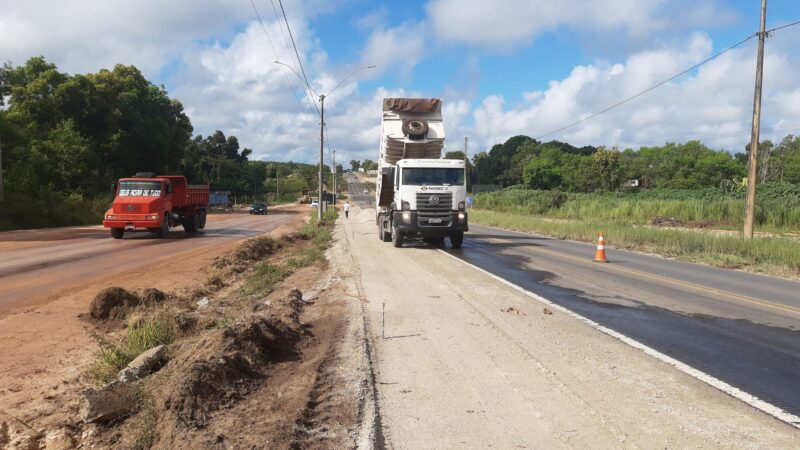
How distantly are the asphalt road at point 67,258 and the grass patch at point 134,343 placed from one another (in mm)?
3674

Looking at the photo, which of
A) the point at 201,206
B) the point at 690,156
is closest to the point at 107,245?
the point at 201,206

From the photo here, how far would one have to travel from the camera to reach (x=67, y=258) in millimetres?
16156

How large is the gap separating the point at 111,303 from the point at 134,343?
264 cm

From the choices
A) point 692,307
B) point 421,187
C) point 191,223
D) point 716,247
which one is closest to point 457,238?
point 421,187

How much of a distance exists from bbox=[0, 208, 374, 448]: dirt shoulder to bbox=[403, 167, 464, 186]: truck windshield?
9483mm

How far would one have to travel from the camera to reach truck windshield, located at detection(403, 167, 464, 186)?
61.3 ft

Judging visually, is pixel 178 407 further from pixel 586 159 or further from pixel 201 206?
pixel 586 159

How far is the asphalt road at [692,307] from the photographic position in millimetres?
6094

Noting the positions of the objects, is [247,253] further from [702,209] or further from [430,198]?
[702,209]

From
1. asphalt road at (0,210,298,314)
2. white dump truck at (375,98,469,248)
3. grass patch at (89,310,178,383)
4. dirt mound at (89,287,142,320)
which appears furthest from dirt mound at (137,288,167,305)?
white dump truck at (375,98,469,248)

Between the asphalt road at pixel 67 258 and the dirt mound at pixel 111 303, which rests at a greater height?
the dirt mound at pixel 111 303

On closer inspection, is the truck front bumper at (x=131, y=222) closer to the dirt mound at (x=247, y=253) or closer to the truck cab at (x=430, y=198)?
the dirt mound at (x=247, y=253)

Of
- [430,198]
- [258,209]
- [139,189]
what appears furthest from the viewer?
[258,209]

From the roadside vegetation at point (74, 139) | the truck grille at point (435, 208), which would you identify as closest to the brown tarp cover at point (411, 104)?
the truck grille at point (435, 208)
